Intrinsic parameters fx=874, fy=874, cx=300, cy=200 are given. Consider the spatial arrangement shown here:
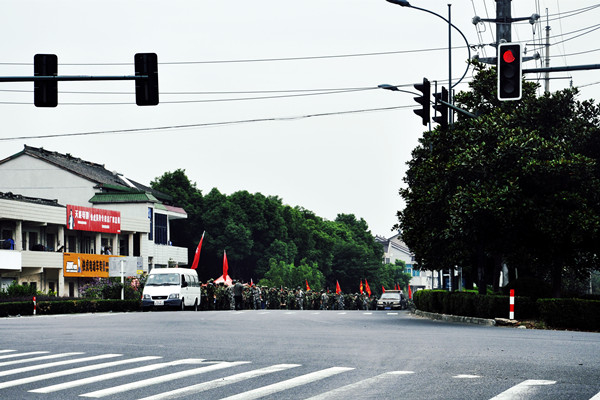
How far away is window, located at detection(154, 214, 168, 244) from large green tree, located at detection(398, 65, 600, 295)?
44451 mm

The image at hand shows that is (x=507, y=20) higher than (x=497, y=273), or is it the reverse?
(x=507, y=20)

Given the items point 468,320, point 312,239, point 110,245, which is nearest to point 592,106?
point 468,320

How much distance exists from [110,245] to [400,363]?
59.3 metres

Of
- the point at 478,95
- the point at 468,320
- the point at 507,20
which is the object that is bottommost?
the point at 468,320

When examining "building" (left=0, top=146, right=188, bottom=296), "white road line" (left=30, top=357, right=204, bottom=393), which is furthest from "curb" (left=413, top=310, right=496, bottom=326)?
"building" (left=0, top=146, right=188, bottom=296)

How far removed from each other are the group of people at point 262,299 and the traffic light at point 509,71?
103 ft

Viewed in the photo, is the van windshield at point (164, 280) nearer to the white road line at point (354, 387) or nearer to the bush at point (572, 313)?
the bush at point (572, 313)

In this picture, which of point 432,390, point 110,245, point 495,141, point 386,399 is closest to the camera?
point 386,399

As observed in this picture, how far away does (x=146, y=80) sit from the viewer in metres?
18.1

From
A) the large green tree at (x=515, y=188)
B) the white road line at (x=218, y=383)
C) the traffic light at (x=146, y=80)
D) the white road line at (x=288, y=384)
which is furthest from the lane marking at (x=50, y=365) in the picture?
the large green tree at (x=515, y=188)

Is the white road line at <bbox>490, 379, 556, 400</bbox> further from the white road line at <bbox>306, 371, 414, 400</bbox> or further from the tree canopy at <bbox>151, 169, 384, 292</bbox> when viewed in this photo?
the tree canopy at <bbox>151, 169, 384, 292</bbox>

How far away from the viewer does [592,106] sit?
31391 mm

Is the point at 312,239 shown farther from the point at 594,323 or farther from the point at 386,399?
the point at 386,399

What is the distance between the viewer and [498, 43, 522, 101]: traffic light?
51.0 feet
